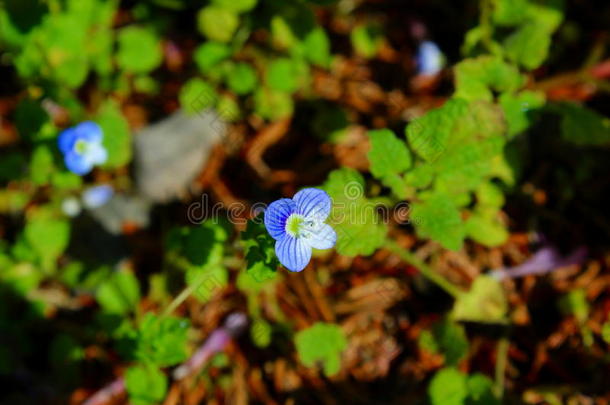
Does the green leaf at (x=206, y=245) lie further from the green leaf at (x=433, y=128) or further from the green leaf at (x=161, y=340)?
the green leaf at (x=433, y=128)

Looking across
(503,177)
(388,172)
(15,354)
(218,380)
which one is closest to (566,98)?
(503,177)

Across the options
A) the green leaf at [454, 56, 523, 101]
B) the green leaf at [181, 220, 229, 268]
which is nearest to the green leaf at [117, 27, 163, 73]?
the green leaf at [181, 220, 229, 268]

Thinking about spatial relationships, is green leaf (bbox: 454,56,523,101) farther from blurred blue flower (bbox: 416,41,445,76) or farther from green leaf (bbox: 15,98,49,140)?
green leaf (bbox: 15,98,49,140)

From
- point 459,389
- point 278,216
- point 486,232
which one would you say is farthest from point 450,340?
point 278,216

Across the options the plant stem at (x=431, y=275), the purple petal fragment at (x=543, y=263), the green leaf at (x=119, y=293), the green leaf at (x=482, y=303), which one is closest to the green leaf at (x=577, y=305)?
the purple petal fragment at (x=543, y=263)

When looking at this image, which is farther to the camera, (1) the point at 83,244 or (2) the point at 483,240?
(1) the point at 83,244

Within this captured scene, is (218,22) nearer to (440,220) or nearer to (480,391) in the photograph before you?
(440,220)

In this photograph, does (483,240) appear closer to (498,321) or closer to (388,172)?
(498,321)
